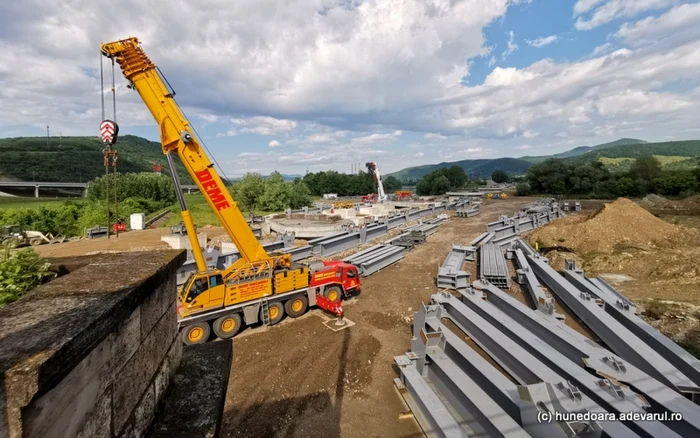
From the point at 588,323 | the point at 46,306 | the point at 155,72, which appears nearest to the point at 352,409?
the point at 46,306

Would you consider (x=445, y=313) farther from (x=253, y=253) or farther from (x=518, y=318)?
(x=253, y=253)

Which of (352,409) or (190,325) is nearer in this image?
(352,409)

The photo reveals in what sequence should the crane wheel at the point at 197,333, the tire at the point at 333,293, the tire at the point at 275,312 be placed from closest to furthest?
the crane wheel at the point at 197,333
the tire at the point at 275,312
the tire at the point at 333,293

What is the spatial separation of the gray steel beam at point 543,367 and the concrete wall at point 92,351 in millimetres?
4953

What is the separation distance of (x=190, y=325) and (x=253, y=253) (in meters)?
2.42

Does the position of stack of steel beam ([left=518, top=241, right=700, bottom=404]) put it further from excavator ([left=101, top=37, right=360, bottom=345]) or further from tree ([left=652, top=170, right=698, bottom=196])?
tree ([left=652, top=170, right=698, bottom=196])

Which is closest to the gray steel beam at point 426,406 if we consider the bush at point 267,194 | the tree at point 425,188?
the bush at point 267,194

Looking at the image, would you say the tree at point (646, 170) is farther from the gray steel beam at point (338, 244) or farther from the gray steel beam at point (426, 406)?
the gray steel beam at point (426, 406)

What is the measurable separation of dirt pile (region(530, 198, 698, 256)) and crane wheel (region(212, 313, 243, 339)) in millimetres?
16070

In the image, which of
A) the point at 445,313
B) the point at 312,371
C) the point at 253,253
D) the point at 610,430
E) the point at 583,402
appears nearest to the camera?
the point at 610,430

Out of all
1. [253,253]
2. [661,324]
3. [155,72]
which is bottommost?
[661,324]

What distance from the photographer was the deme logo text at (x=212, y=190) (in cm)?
864

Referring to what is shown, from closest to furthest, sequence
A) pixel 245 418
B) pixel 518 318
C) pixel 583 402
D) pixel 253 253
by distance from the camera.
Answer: pixel 583 402 → pixel 245 418 → pixel 518 318 → pixel 253 253

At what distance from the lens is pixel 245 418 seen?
19.0ft
